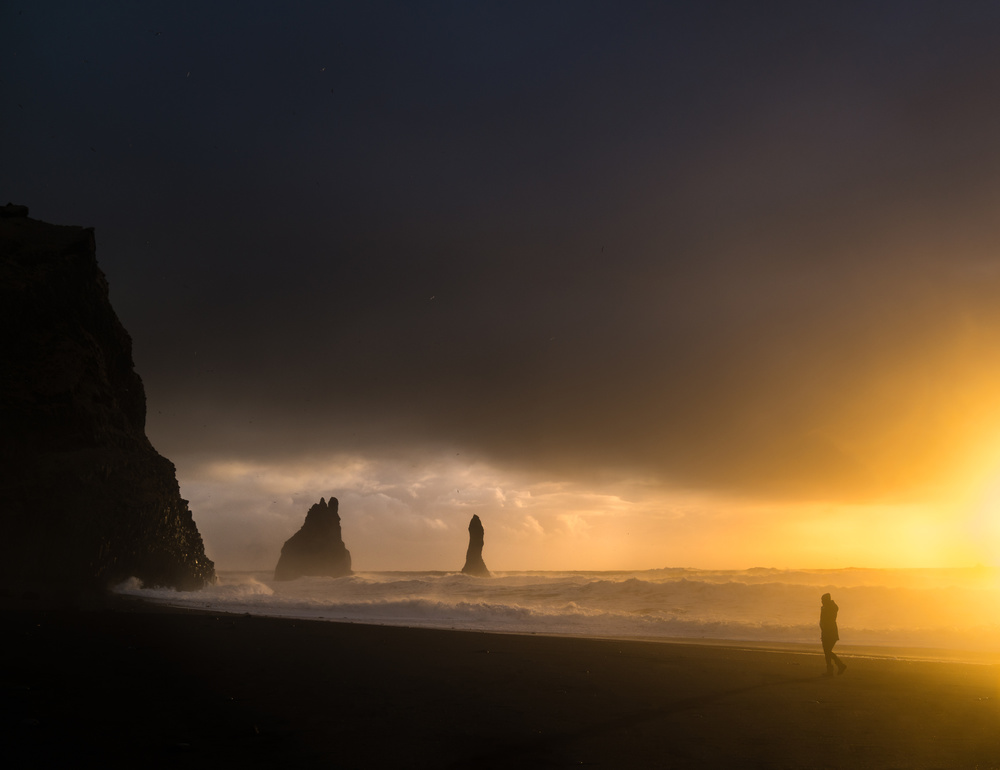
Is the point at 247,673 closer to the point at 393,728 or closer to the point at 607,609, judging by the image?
the point at 393,728

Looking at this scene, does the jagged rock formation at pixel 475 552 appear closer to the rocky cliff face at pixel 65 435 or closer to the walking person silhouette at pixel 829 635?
the rocky cliff face at pixel 65 435

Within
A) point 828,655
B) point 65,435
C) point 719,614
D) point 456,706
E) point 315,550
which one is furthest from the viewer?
point 315,550

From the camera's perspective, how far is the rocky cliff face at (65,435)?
102ft

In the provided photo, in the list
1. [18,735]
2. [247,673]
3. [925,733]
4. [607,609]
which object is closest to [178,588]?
[607,609]

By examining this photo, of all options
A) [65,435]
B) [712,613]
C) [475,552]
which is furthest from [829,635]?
[475,552]

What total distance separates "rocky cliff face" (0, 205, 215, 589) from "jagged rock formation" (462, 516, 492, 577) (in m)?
58.5

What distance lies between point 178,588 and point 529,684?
137 feet

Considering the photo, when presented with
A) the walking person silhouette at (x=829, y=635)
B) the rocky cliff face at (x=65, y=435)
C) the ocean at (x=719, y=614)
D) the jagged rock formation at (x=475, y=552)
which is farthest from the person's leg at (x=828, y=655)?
the jagged rock formation at (x=475, y=552)

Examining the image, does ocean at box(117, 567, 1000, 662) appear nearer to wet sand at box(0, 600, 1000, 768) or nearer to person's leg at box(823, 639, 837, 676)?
person's leg at box(823, 639, 837, 676)

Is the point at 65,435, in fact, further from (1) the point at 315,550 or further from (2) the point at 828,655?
(1) the point at 315,550

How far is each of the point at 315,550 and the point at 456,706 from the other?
89791 millimetres

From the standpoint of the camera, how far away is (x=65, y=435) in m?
34.1

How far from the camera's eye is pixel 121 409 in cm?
4178

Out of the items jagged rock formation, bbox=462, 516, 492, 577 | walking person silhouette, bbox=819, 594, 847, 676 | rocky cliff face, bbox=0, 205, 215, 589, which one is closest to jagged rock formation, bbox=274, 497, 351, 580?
jagged rock formation, bbox=462, 516, 492, 577
